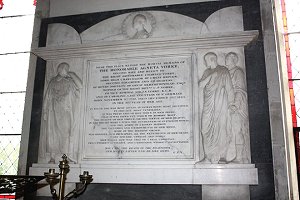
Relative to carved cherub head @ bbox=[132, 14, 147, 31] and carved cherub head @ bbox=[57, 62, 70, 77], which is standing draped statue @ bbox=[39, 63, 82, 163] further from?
carved cherub head @ bbox=[132, 14, 147, 31]

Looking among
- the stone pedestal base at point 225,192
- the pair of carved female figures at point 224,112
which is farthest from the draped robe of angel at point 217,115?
the stone pedestal base at point 225,192

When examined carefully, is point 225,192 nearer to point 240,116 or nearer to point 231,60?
point 240,116

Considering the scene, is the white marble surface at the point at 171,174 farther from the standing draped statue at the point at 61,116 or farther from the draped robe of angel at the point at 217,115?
the standing draped statue at the point at 61,116

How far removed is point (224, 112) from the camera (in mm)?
4133

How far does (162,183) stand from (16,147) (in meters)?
2.30

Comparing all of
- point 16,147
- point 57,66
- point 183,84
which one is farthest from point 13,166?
point 183,84

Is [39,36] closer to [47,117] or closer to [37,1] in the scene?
[37,1]

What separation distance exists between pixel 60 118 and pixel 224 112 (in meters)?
2.10

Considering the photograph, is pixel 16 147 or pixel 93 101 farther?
pixel 16 147

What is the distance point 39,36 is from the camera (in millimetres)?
5062

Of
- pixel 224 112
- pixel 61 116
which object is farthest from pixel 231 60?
pixel 61 116

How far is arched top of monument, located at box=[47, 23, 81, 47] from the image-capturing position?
4883 millimetres

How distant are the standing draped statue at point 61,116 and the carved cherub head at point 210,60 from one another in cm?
168

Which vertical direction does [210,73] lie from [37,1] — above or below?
below
